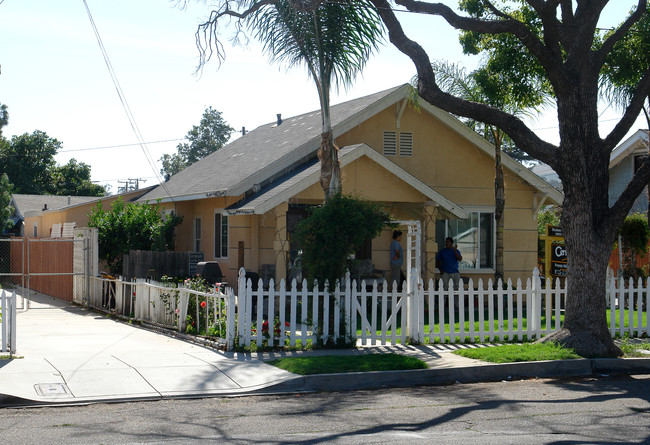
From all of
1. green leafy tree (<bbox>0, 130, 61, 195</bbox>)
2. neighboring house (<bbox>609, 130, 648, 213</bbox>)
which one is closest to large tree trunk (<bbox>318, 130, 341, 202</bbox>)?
neighboring house (<bbox>609, 130, 648, 213</bbox>)

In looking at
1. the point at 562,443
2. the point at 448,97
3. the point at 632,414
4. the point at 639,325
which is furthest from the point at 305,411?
the point at 639,325

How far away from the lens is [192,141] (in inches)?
3312

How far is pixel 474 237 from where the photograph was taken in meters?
20.6

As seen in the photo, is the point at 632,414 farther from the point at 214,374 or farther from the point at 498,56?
the point at 498,56

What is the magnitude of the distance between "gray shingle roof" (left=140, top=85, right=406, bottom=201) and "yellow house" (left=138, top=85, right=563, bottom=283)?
0.18 feet

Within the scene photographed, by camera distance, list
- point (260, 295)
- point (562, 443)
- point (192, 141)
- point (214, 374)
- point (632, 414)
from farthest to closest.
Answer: point (192, 141)
point (260, 295)
point (214, 374)
point (632, 414)
point (562, 443)

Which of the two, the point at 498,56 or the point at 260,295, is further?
the point at 498,56

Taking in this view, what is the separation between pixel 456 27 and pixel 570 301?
491 cm

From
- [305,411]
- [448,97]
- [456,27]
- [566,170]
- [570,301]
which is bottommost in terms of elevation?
[305,411]

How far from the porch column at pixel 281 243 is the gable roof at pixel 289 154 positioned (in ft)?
5.23

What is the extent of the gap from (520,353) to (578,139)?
3537 mm

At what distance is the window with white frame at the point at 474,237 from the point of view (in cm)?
2034

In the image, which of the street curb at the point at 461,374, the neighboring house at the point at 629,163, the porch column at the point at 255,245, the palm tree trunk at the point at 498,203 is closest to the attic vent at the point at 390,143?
the palm tree trunk at the point at 498,203

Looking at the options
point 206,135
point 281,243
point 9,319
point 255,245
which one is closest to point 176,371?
point 9,319
